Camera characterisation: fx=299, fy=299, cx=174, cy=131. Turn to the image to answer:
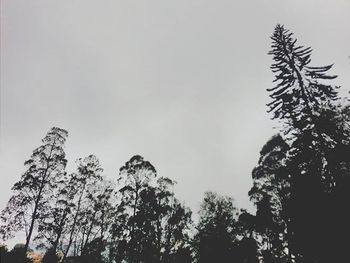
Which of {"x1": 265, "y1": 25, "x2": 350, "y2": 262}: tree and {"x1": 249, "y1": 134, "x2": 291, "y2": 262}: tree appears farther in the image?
{"x1": 249, "y1": 134, "x2": 291, "y2": 262}: tree

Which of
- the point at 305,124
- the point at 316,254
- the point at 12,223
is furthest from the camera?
the point at 12,223

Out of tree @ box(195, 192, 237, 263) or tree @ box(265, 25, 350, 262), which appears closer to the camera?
tree @ box(265, 25, 350, 262)

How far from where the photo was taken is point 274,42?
81.3 ft

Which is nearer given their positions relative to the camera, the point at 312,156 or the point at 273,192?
the point at 312,156

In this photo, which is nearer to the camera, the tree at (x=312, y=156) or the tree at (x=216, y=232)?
the tree at (x=312, y=156)

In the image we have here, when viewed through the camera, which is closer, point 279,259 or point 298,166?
point 298,166

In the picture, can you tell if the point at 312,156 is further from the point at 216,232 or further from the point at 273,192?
the point at 216,232

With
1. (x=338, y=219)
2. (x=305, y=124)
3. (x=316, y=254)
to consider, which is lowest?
(x=316, y=254)

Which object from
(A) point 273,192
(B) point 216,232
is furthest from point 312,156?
(B) point 216,232

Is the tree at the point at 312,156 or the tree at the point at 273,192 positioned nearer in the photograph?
the tree at the point at 312,156

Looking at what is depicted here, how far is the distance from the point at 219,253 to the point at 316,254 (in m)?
18.5

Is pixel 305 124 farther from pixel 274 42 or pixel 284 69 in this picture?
pixel 274 42

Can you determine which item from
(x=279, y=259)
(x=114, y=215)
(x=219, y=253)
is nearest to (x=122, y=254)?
(x=114, y=215)

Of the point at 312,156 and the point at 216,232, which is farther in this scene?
the point at 216,232
